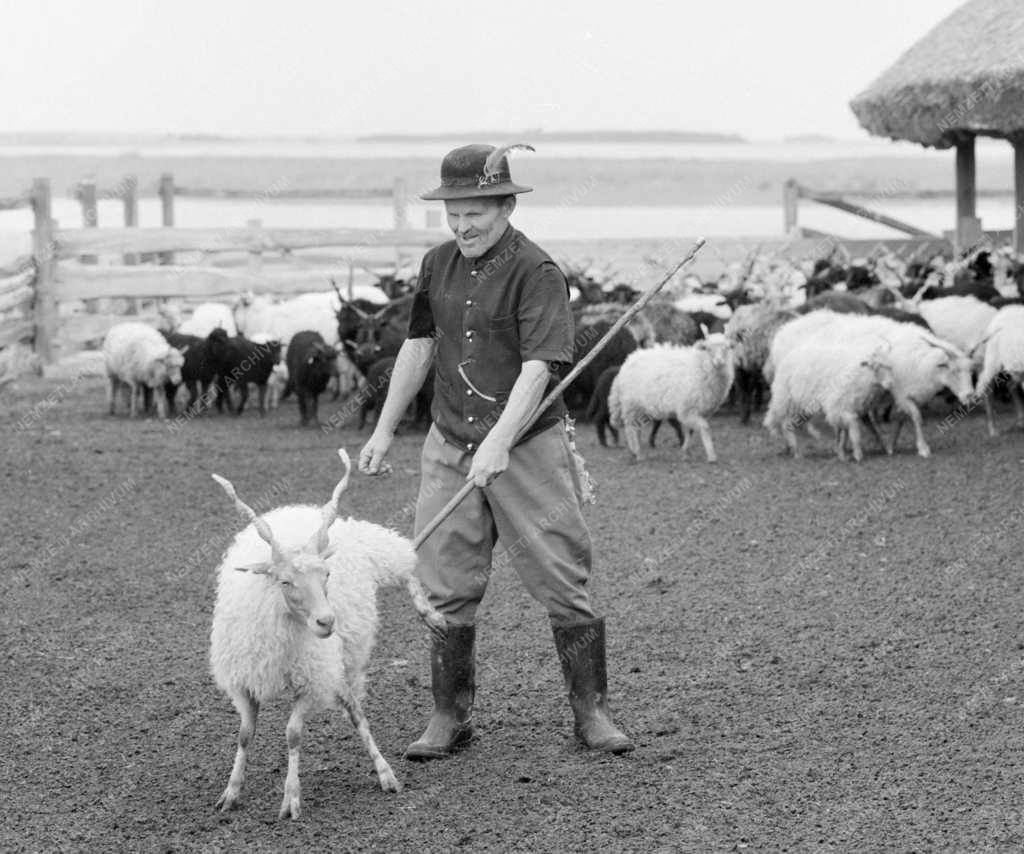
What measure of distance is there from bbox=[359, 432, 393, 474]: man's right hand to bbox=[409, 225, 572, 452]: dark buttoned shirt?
0.23 metres

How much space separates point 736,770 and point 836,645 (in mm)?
1665

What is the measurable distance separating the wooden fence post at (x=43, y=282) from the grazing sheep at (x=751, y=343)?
767 cm

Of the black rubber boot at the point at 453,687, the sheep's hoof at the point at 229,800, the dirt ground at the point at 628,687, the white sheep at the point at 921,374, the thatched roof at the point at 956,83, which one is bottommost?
the dirt ground at the point at 628,687

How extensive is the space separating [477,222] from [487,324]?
13.8 inches

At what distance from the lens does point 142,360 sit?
586 inches

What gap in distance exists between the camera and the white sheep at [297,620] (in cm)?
486

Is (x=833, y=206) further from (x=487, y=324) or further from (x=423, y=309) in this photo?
(x=487, y=324)

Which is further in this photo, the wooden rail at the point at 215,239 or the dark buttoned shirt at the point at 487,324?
the wooden rail at the point at 215,239

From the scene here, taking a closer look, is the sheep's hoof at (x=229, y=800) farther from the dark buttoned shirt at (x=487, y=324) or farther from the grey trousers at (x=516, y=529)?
the dark buttoned shirt at (x=487, y=324)

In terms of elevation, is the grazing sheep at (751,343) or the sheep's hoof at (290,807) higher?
the grazing sheep at (751,343)

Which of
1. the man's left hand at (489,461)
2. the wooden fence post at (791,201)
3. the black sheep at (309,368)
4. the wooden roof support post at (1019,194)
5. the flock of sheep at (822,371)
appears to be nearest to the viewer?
the man's left hand at (489,461)

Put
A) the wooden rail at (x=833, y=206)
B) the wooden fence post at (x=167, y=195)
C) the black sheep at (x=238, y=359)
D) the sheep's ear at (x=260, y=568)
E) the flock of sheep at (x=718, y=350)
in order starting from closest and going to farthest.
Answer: the sheep's ear at (x=260, y=568)
the flock of sheep at (x=718, y=350)
the black sheep at (x=238, y=359)
the wooden rail at (x=833, y=206)
the wooden fence post at (x=167, y=195)

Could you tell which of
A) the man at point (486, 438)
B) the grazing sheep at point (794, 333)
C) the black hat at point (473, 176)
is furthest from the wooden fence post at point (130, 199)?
the black hat at point (473, 176)

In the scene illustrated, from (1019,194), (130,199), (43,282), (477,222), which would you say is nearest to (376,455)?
(477,222)
